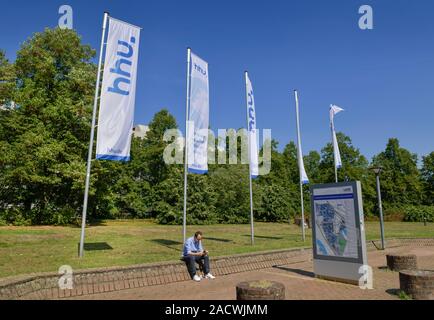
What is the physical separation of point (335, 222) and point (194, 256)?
12.9 feet

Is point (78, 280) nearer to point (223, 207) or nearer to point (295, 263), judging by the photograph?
point (295, 263)

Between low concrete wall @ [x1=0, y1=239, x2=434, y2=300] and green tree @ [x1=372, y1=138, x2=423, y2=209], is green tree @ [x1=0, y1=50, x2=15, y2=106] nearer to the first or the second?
low concrete wall @ [x1=0, y1=239, x2=434, y2=300]

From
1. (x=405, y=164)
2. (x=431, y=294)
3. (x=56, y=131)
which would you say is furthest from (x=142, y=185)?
(x=405, y=164)

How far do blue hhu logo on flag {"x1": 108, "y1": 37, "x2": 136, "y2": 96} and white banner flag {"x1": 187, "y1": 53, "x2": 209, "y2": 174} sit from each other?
2586 mm

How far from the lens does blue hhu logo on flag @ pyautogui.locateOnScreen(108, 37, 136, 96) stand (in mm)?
10953

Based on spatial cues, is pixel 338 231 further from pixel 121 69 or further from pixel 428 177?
pixel 428 177

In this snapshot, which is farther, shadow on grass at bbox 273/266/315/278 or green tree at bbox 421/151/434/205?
green tree at bbox 421/151/434/205

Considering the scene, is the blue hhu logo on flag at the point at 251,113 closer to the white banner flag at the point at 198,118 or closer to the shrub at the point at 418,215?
the white banner flag at the point at 198,118

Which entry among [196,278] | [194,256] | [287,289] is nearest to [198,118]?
[194,256]

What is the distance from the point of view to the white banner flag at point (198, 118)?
41.1ft

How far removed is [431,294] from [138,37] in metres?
11.0

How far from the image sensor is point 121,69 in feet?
36.5

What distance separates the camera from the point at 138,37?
11734mm

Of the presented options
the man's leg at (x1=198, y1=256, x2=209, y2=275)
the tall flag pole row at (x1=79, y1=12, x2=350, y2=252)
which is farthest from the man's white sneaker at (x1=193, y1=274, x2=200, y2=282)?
the tall flag pole row at (x1=79, y1=12, x2=350, y2=252)
